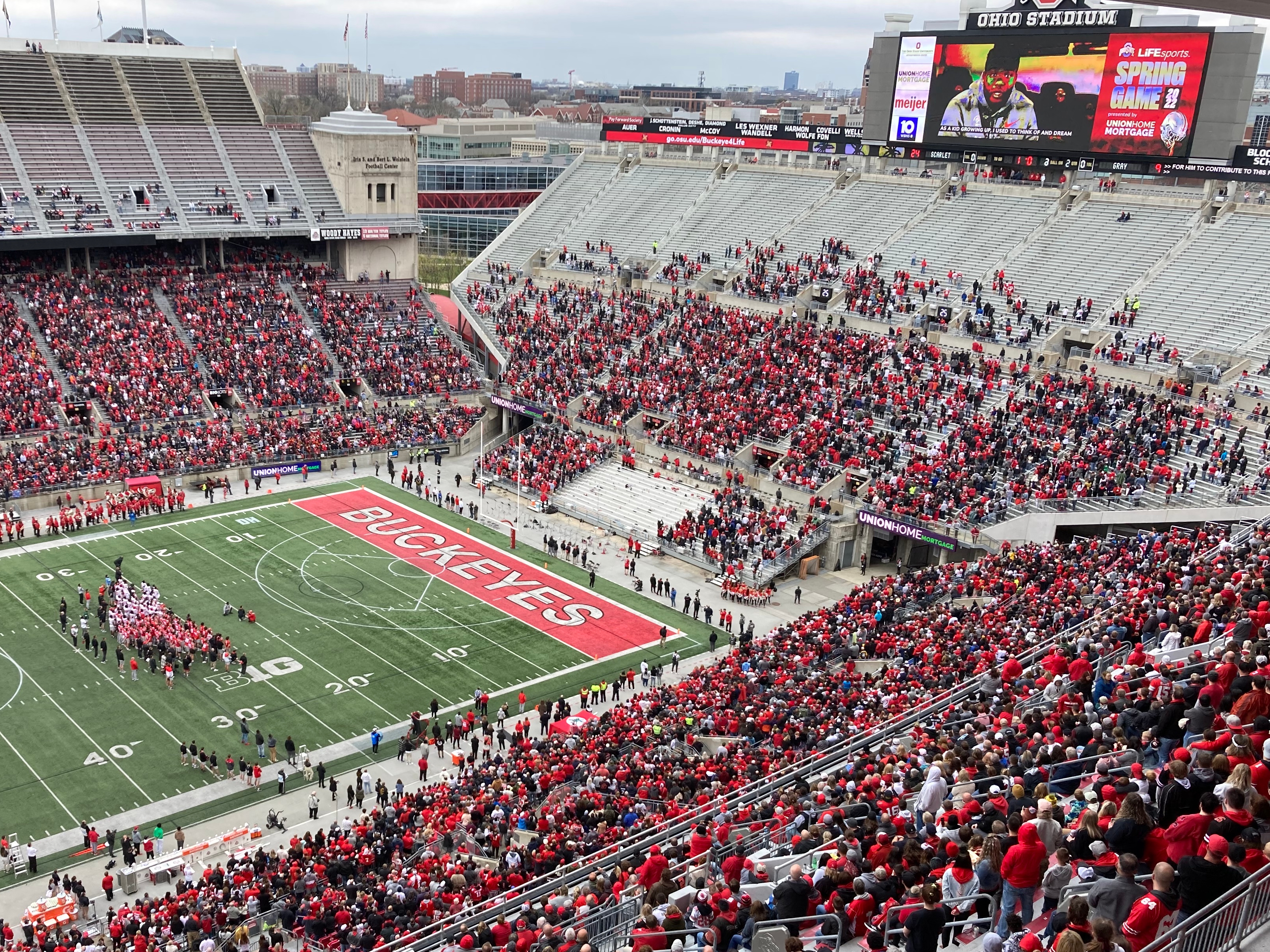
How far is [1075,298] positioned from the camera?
44.6 meters

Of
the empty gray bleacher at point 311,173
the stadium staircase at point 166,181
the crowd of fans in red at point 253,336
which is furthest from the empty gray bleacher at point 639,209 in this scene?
the stadium staircase at point 166,181

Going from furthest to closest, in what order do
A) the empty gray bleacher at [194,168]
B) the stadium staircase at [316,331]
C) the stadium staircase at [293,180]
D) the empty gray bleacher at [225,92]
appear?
the empty gray bleacher at [225,92]
the stadium staircase at [293,180]
the empty gray bleacher at [194,168]
the stadium staircase at [316,331]

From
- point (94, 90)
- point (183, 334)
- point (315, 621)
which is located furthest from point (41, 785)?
point (94, 90)

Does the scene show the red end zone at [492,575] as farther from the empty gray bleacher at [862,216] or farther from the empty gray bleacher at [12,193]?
the empty gray bleacher at [862,216]

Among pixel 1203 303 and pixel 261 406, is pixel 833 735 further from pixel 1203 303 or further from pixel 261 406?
pixel 261 406

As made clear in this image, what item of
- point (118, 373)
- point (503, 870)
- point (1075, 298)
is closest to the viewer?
point (503, 870)

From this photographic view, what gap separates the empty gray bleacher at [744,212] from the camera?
57.2 metres

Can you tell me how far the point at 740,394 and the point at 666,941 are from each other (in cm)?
3543

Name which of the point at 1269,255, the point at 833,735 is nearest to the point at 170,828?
the point at 833,735

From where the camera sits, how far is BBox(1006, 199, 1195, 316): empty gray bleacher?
44625 millimetres

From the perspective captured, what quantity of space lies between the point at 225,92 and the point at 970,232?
39.0 m

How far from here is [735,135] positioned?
61.8 meters

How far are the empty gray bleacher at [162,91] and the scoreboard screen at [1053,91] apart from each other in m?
35.7

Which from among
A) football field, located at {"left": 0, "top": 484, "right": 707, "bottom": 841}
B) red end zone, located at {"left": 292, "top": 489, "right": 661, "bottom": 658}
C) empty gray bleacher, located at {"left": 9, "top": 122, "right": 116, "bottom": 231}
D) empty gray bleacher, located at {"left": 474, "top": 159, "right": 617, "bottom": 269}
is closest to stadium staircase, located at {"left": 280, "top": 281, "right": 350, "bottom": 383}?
empty gray bleacher, located at {"left": 9, "top": 122, "right": 116, "bottom": 231}
